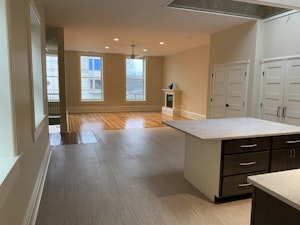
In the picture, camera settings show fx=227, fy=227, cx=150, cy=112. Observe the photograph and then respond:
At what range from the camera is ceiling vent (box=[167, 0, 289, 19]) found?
171 inches

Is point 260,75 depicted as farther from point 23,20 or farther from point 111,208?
point 23,20

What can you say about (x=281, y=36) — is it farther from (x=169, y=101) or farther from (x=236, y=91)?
(x=169, y=101)

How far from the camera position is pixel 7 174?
4.37 feet

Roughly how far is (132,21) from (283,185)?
4.87 meters

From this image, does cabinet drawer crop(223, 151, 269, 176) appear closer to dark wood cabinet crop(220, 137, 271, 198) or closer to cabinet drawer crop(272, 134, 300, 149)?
dark wood cabinet crop(220, 137, 271, 198)

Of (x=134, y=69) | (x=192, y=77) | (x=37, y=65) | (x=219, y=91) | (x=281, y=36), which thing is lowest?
(x=219, y=91)

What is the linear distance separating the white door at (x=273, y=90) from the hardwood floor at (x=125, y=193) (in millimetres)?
2168

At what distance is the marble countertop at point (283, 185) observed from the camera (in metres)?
1.00

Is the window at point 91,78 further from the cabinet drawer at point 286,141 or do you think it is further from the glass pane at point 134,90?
the cabinet drawer at point 286,141

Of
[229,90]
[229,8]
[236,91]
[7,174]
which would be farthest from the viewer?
[229,90]

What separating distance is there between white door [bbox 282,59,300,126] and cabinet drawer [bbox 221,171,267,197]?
2.34m

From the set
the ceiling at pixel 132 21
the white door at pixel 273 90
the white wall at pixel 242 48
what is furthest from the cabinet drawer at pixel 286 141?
the ceiling at pixel 132 21

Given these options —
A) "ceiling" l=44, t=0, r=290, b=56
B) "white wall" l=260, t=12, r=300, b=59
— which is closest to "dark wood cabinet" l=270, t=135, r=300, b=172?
"white wall" l=260, t=12, r=300, b=59

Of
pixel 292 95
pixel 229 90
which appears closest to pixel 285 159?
pixel 292 95
